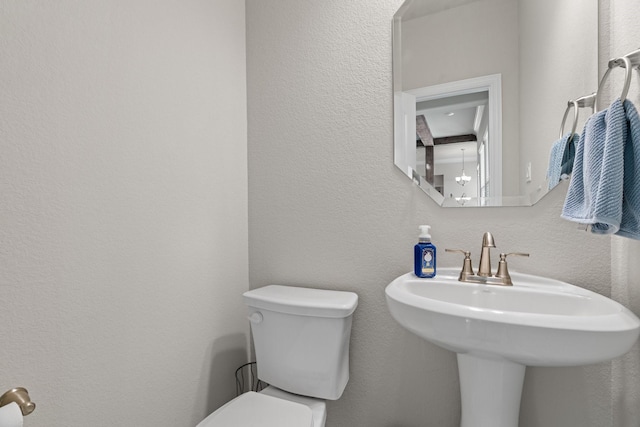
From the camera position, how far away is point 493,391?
2.88 ft

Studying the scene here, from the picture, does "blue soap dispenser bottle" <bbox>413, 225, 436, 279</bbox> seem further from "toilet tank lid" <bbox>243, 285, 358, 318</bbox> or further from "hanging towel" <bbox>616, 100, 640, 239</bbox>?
"hanging towel" <bbox>616, 100, 640, 239</bbox>

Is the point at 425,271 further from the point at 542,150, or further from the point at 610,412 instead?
the point at 610,412

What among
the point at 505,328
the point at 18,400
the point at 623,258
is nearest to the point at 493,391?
the point at 505,328

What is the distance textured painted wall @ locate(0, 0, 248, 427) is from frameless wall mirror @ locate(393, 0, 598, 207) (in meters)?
0.80

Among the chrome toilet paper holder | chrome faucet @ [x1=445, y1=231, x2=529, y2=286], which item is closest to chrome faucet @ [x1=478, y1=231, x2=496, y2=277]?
chrome faucet @ [x1=445, y1=231, x2=529, y2=286]

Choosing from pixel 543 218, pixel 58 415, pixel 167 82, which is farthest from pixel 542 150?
pixel 58 415

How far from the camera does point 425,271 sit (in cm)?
108

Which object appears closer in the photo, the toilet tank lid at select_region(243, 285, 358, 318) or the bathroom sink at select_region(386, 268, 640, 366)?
the bathroom sink at select_region(386, 268, 640, 366)

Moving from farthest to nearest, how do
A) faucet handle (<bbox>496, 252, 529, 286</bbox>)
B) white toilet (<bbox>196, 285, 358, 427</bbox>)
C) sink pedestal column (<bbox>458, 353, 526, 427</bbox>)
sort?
1. white toilet (<bbox>196, 285, 358, 427</bbox>)
2. faucet handle (<bbox>496, 252, 529, 286</bbox>)
3. sink pedestal column (<bbox>458, 353, 526, 427</bbox>)

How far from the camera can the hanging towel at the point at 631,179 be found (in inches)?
26.6

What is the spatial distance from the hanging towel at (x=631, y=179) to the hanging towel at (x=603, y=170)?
14 mm

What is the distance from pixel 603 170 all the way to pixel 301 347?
103cm

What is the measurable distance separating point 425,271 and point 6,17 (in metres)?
1.31

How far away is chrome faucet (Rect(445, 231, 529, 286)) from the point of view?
998 millimetres
